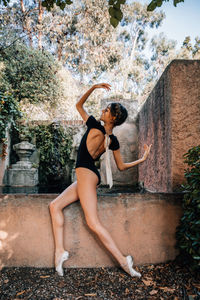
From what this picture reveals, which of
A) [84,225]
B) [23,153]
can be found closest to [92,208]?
[84,225]

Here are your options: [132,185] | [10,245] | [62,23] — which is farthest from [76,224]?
[62,23]

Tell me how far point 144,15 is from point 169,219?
21.8 meters

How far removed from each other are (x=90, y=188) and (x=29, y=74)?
977 cm

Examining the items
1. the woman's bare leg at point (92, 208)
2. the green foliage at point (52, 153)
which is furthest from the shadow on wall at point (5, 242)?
the green foliage at point (52, 153)

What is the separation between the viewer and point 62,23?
48.2 feet

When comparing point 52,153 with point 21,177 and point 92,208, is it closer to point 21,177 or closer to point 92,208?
point 21,177

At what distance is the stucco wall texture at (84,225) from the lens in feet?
7.27

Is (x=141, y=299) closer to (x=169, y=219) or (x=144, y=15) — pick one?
(x=169, y=219)

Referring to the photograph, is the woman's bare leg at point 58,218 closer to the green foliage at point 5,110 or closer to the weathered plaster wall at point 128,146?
the weathered plaster wall at point 128,146

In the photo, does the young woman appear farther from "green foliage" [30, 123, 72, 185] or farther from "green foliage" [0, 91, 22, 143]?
"green foliage" [30, 123, 72, 185]

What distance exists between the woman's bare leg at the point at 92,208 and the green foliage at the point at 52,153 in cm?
511

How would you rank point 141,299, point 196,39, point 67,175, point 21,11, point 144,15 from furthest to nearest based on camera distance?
point 196,39, point 144,15, point 21,11, point 67,175, point 141,299

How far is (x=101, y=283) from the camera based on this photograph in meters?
1.96

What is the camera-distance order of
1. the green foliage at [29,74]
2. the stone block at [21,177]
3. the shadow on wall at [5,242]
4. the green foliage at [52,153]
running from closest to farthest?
the shadow on wall at [5,242] → the stone block at [21,177] → the green foliage at [52,153] → the green foliage at [29,74]
